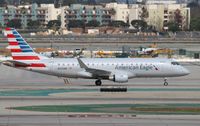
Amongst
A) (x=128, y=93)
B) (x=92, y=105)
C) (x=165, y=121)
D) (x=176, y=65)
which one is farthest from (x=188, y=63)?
(x=165, y=121)

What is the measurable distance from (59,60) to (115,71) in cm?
Result: 538

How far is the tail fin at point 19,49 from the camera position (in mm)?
69188

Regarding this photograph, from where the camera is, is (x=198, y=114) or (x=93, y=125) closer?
(x=93, y=125)

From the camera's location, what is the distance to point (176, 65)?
230 feet

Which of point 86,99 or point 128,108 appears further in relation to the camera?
point 86,99

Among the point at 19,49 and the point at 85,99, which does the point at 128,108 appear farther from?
the point at 19,49

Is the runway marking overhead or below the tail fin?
below

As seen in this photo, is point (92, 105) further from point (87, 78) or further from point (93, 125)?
point (87, 78)

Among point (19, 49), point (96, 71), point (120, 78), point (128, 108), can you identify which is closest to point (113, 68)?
point (96, 71)

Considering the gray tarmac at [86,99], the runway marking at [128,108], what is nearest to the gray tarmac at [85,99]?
the gray tarmac at [86,99]

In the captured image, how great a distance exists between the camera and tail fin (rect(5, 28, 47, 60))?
6919cm

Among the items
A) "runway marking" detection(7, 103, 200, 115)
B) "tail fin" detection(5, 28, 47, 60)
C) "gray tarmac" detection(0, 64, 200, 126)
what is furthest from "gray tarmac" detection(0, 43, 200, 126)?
"tail fin" detection(5, 28, 47, 60)

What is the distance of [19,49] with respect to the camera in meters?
69.6

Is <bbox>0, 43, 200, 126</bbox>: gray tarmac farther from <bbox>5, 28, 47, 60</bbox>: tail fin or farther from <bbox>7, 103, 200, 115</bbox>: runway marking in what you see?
<bbox>5, 28, 47, 60</bbox>: tail fin
